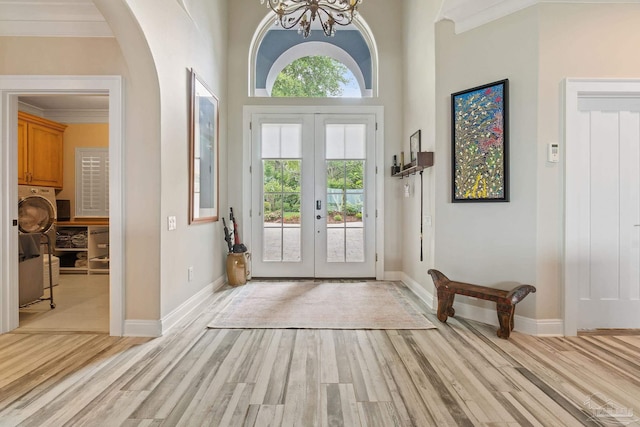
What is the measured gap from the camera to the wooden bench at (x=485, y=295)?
263 centimetres

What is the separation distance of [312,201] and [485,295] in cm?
261

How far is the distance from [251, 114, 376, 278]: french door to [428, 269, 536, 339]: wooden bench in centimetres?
171

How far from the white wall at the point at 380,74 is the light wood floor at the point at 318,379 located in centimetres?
240

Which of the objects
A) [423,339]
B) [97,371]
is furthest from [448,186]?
[97,371]

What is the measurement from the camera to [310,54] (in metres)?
4.93

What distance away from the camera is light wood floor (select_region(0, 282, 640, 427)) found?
1.70 metres

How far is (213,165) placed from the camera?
157 inches

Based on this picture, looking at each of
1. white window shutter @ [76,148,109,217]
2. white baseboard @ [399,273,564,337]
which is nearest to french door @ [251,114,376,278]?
white baseboard @ [399,273,564,337]

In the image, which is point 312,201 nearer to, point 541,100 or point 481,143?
point 481,143

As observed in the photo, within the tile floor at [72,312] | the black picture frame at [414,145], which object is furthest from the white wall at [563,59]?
the tile floor at [72,312]

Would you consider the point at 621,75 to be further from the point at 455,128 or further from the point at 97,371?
the point at 97,371

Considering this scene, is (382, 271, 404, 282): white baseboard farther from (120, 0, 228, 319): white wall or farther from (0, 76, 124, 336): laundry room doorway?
(0, 76, 124, 336): laundry room doorway

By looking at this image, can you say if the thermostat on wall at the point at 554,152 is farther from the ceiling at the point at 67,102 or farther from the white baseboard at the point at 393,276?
the ceiling at the point at 67,102

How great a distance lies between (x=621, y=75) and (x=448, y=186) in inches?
62.0
